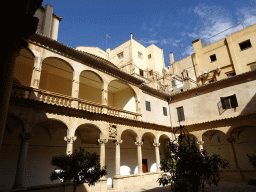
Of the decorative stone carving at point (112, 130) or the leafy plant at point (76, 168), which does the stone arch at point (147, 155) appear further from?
the leafy plant at point (76, 168)

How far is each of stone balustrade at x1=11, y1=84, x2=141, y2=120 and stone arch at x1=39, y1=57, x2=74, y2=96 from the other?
3.33 meters

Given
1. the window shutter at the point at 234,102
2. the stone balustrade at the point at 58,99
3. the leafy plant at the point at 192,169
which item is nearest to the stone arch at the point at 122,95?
the stone balustrade at the point at 58,99

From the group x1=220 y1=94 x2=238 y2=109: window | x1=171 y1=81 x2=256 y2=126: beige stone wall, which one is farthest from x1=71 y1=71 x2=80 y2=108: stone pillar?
x1=220 y1=94 x2=238 y2=109: window

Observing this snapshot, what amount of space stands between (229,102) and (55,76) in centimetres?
1646

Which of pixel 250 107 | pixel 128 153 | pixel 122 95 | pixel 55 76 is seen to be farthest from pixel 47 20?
pixel 250 107

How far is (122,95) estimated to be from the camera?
19.7m

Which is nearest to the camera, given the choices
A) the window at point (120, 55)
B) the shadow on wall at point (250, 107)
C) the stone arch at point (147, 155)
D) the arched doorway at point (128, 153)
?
the shadow on wall at point (250, 107)

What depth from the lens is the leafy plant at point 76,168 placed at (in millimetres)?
7896

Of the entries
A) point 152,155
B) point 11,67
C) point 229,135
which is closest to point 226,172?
point 229,135

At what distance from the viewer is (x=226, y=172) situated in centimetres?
1675

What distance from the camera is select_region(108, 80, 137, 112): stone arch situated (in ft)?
59.8

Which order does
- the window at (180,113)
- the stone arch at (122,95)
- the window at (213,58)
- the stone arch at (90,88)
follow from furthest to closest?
the window at (213,58), the window at (180,113), the stone arch at (122,95), the stone arch at (90,88)

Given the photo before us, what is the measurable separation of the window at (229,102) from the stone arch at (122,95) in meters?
8.65

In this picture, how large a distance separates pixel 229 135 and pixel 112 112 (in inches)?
430
